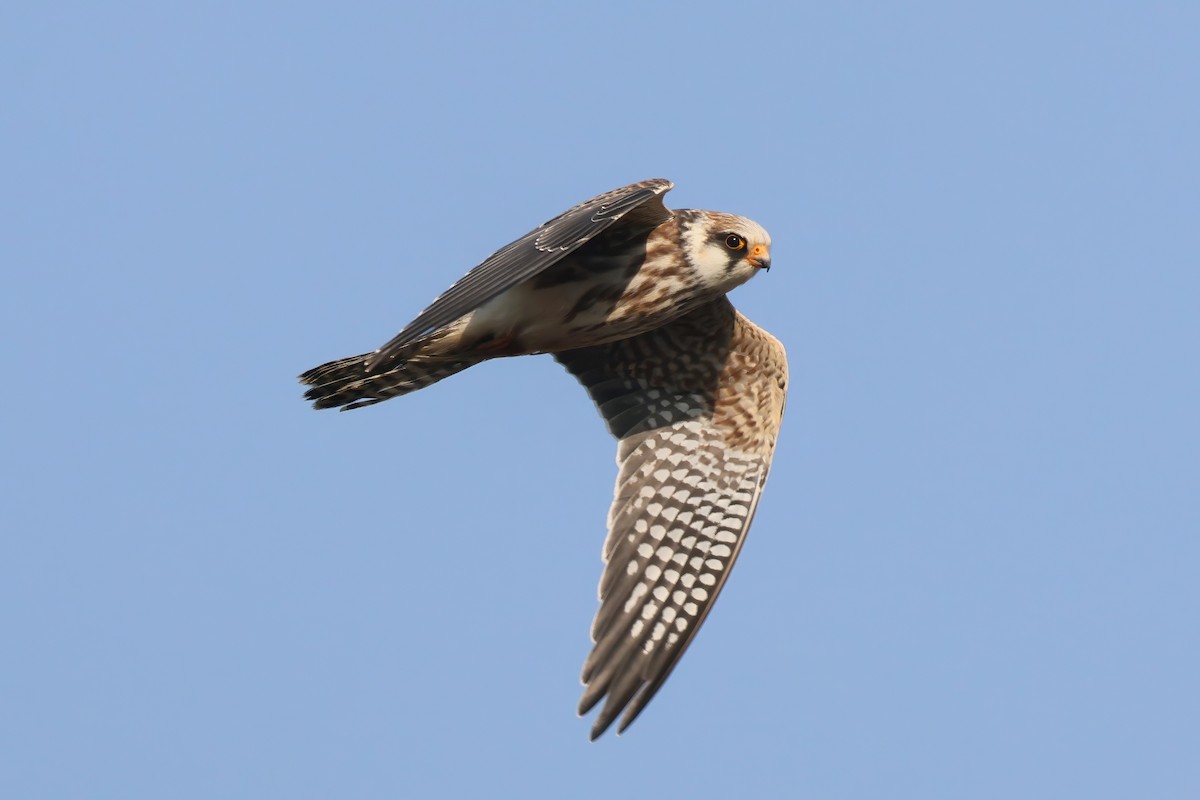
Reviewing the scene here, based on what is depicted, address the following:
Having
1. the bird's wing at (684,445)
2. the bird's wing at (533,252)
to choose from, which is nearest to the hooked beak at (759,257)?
the bird's wing at (533,252)

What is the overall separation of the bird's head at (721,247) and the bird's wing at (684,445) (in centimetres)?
97

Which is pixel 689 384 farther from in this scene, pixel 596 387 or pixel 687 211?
pixel 687 211

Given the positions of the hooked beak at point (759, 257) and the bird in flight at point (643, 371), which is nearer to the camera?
the bird in flight at point (643, 371)

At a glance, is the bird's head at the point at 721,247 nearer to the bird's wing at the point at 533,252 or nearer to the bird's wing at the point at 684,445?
the bird's wing at the point at 533,252

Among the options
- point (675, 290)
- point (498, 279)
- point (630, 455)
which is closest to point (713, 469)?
point (630, 455)

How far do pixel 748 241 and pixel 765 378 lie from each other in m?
1.61

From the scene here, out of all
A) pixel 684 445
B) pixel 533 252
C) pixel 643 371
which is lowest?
pixel 684 445

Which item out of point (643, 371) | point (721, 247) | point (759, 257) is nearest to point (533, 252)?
point (721, 247)

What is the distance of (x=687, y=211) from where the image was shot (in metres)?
8.96

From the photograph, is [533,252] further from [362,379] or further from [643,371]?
[643,371]

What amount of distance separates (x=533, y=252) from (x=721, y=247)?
169 cm

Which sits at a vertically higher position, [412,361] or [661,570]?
[412,361]

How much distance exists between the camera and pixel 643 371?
10328 mm

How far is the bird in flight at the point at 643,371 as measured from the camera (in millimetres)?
8312
